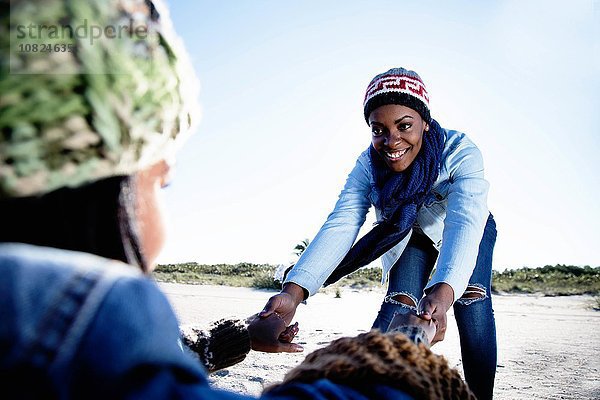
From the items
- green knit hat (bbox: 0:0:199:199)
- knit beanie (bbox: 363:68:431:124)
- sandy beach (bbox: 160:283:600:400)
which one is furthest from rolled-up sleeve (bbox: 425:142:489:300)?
green knit hat (bbox: 0:0:199:199)

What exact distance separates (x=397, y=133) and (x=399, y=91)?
0.25 m

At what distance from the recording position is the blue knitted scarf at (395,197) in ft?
9.64

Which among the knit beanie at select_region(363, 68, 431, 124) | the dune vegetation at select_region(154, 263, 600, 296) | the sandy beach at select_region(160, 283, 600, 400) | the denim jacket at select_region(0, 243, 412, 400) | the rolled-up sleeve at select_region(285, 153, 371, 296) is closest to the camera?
the denim jacket at select_region(0, 243, 412, 400)

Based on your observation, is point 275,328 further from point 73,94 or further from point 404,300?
point 73,94

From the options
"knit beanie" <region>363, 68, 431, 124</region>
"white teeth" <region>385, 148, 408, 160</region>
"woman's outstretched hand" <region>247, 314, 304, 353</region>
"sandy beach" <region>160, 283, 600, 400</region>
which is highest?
"knit beanie" <region>363, 68, 431, 124</region>

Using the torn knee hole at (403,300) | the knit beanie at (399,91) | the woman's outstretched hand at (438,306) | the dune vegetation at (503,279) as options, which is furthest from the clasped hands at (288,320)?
the dune vegetation at (503,279)

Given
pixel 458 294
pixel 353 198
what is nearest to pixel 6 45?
pixel 458 294

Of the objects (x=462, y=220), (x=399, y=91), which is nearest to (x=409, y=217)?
(x=462, y=220)

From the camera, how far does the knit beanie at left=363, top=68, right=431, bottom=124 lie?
9.62 feet

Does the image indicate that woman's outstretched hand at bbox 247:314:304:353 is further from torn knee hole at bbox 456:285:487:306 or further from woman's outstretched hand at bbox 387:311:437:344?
torn knee hole at bbox 456:285:487:306

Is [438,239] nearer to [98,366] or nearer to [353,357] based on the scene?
[353,357]

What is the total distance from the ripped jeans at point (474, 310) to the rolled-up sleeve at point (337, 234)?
1.54 ft

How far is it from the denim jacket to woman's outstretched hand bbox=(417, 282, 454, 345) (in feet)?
4.69

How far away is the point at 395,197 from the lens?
3014 millimetres
